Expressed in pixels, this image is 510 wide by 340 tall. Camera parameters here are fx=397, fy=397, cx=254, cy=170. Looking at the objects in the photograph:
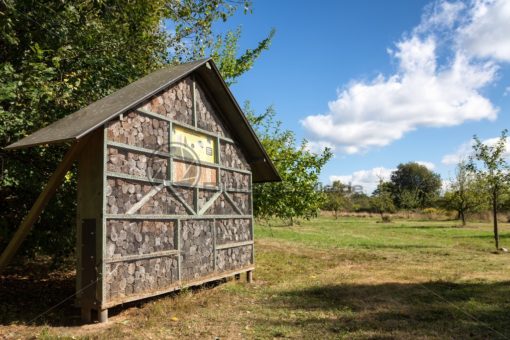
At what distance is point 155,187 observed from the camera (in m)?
8.23

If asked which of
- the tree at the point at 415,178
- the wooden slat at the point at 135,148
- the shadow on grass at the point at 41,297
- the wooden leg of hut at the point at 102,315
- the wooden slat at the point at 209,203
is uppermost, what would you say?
the tree at the point at 415,178

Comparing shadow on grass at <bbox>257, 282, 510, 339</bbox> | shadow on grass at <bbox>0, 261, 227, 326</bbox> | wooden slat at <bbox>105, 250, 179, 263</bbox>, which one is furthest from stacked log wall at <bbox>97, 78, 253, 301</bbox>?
shadow on grass at <bbox>257, 282, 510, 339</bbox>

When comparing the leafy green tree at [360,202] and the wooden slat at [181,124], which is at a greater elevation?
the wooden slat at [181,124]

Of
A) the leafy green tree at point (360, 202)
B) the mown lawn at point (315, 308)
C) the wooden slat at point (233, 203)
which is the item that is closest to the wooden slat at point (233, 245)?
the wooden slat at point (233, 203)

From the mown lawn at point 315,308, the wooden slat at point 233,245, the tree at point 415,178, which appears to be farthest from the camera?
the tree at point 415,178

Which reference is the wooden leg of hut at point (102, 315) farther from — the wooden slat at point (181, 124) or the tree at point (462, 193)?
the tree at point (462, 193)

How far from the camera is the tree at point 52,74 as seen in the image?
8.83 meters

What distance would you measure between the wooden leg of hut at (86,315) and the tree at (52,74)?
3472 millimetres

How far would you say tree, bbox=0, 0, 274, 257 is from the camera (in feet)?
29.0

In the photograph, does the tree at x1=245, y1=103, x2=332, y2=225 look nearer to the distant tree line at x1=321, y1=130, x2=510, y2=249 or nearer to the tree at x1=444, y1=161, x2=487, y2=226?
the distant tree line at x1=321, y1=130, x2=510, y2=249

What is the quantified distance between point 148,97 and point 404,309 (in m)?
6.85

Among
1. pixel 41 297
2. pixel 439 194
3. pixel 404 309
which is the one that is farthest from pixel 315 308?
pixel 439 194

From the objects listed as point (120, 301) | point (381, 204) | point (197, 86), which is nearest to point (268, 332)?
point (120, 301)

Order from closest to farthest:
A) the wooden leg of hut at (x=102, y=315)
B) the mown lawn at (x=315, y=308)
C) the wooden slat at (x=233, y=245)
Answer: the mown lawn at (x=315, y=308) < the wooden leg of hut at (x=102, y=315) < the wooden slat at (x=233, y=245)
